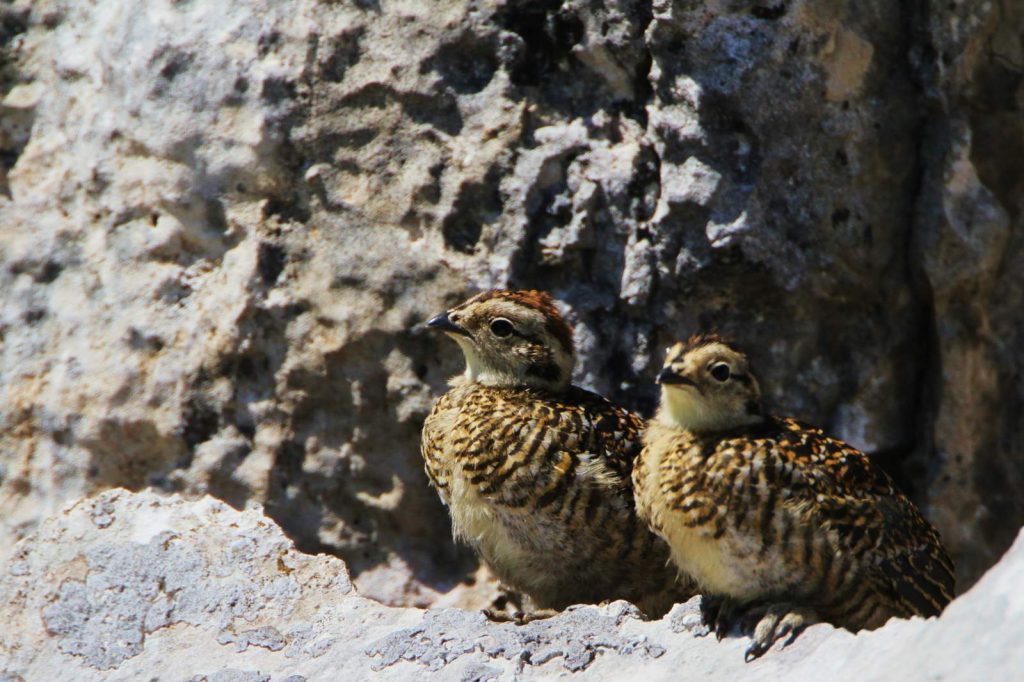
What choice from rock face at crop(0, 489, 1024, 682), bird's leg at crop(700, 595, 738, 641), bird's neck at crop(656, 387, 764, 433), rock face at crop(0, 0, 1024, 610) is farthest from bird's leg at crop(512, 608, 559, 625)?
rock face at crop(0, 0, 1024, 610)

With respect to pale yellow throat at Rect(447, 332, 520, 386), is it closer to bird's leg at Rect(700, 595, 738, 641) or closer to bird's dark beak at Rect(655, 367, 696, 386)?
bird's dark beak at Rect(655, 367, 696, 386)

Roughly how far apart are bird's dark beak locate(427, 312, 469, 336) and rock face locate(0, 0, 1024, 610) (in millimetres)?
598

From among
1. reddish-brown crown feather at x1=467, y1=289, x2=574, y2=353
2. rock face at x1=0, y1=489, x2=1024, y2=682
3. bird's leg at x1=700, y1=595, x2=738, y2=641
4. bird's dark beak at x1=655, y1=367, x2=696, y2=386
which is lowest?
rock face at x1=0, y1=489, x2=1024, y2=682

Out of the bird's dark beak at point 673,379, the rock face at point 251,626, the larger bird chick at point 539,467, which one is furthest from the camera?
the larger bird chick at point 539,467

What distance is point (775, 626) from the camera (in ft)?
15.5

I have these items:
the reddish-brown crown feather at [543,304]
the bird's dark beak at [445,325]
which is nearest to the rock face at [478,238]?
the reddish-brown crown feather at [543,304]

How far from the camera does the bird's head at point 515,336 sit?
20.4 ft

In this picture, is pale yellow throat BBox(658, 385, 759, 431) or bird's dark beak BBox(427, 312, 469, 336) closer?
pale yellow throat BBox(658, 385, 759, 431)

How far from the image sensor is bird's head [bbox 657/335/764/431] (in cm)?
551

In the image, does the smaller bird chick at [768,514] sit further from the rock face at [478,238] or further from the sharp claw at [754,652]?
the rock face at [478,238]

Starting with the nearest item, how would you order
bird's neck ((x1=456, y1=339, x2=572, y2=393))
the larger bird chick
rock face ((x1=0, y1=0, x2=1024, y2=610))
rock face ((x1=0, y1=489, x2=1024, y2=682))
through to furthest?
rock face ((x1=0, y1=489, x2=1024, y2=682)) → the larger bird chick → bird's neck ((x1=456, y1=339, x2=572, y2=393)) → rock face ((x1=0, y1=0, x2=1024, y2=610))

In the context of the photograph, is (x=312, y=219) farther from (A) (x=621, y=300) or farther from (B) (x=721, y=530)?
(B) (x=721, y=530)

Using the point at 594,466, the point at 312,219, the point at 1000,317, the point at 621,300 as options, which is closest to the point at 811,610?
the point at 594,466

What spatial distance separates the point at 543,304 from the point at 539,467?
0.86 m
